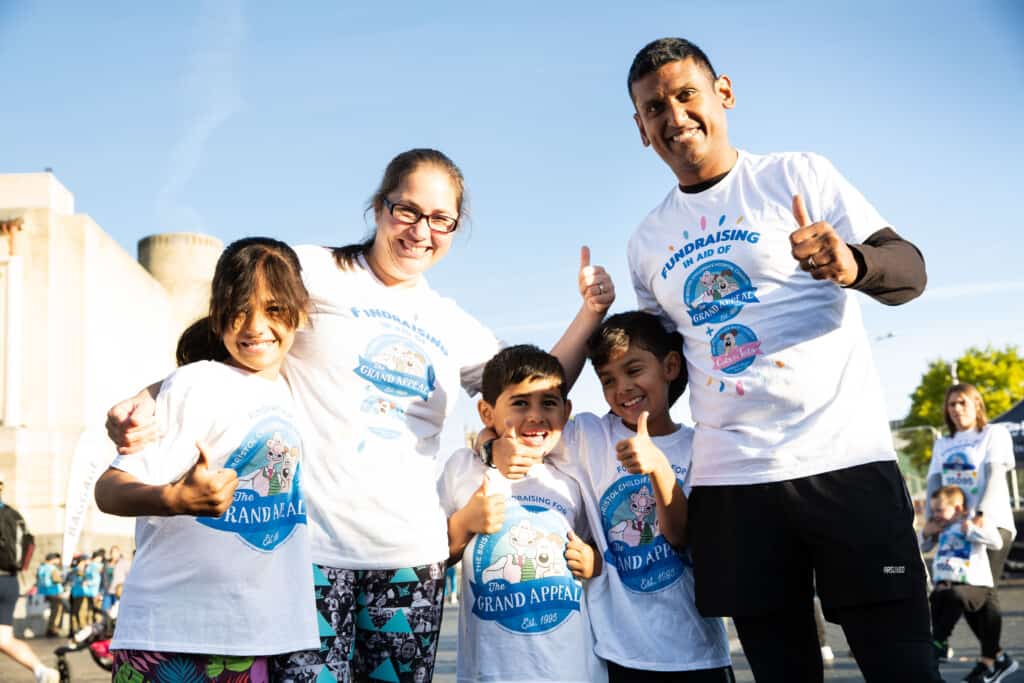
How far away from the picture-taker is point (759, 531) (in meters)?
2.76

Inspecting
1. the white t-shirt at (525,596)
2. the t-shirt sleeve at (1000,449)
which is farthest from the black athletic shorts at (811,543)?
the t-shirt sleeve at (1000,449)

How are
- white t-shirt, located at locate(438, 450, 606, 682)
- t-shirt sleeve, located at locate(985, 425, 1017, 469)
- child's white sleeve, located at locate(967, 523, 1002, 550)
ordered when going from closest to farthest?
white t-shirt, located at locate(438, 450, 606, 682)
child's white sleeve, located at locate(967, 523, 1002, 550)
t-shirt sleeve, located at locate(985, 425, 1017, 469)

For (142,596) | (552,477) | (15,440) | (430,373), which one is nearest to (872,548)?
(552,477)

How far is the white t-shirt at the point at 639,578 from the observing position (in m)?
3.16

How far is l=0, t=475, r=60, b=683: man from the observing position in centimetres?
830

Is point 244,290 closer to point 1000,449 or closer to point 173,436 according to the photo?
point 173,436

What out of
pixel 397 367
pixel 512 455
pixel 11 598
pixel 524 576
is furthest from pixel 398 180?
pixel 11 598

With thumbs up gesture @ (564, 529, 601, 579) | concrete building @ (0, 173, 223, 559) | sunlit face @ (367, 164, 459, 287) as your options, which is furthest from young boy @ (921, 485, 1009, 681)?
concrete building @ (0, 173, 223, 559)

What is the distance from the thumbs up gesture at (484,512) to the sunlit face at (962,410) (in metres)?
5.89

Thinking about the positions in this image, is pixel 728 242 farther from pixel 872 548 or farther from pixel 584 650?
pixel 584 650

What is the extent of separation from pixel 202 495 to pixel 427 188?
1343 mm

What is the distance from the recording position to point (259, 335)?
2736mm

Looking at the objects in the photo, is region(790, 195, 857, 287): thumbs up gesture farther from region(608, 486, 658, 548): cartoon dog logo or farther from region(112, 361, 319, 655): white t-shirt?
region(112, 361, 319, 655): white t-shirt

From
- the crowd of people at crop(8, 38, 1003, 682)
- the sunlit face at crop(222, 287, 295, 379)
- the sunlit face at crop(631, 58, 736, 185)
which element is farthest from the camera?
the sunlit face at crop(631, 58, 736, 185)
